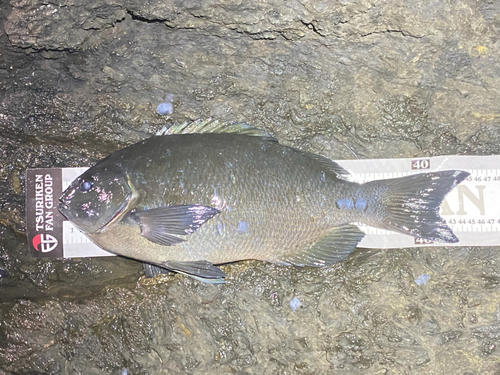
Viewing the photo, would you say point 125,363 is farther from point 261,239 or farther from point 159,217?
point 261,239

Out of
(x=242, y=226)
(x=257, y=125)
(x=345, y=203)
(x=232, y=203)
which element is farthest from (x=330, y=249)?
(x=257, y=125)

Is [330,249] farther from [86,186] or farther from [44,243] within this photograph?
[44,243]

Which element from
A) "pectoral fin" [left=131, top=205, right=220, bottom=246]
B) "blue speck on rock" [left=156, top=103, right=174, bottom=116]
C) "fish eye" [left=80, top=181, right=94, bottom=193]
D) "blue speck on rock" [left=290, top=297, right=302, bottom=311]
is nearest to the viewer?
"pectoral fin" [left=131, top=205, right=220, bottom=246]

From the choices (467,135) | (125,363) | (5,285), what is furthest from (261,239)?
(5,285)

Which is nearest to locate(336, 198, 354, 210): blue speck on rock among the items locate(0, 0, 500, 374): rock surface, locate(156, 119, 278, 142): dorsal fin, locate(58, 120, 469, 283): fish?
locate(58, 120, 469, 283): fish

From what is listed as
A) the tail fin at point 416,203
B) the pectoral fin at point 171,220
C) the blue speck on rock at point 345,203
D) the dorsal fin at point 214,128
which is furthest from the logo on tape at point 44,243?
the tail fin at point 416,203

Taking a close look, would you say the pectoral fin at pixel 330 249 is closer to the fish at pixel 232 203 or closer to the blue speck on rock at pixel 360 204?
the fish at pixel 232 203

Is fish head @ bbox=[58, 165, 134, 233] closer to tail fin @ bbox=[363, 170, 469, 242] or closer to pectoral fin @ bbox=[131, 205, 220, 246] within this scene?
pectoral fin @ bbox=[131, 205, 220, 246]
